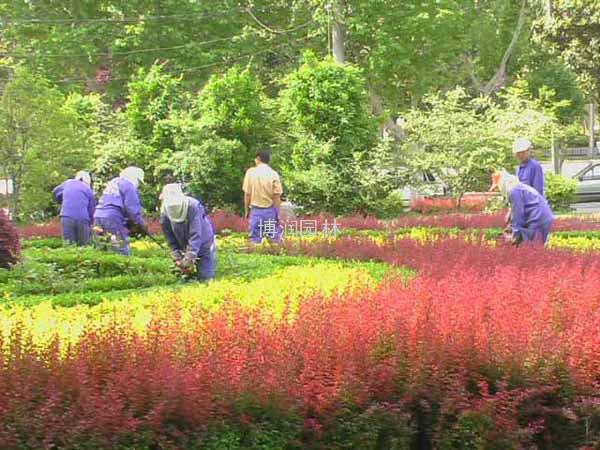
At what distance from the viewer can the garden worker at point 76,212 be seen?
11.8m

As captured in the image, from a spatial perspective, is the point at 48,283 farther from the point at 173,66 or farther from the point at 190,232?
the point at 173,66

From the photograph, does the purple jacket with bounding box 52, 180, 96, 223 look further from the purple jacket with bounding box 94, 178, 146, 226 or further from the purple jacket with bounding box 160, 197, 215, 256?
the purple jacket with bounding box 160, 197, 215, 256

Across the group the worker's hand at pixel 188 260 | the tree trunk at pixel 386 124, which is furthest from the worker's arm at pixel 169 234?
the tree trunk at pixel 386 124

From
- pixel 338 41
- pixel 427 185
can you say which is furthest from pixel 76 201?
pixel 338 41

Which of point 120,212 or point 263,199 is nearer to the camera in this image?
point 120,212

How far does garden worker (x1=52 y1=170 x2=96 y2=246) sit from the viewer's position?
1175 centimetres

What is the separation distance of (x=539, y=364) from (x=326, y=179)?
46.5 feet

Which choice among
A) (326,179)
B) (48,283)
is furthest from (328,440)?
(326,179)

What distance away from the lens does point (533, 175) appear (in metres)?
9.48

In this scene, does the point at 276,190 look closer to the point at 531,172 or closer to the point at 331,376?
the point at 531,172

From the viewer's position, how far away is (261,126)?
1892 centimetres

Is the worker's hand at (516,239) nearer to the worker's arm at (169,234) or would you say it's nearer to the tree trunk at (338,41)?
the worker's arm at (169,234)

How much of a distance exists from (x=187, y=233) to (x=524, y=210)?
3657 millimetres

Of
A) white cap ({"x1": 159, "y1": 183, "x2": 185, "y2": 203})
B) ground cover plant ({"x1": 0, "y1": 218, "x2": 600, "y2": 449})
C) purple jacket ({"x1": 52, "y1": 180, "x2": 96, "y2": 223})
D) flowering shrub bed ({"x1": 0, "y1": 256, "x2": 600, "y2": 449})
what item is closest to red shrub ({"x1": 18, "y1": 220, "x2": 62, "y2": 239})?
purple jacket ({"x1": 52, "y1": 180, "x2": 96, "y2": 223})
